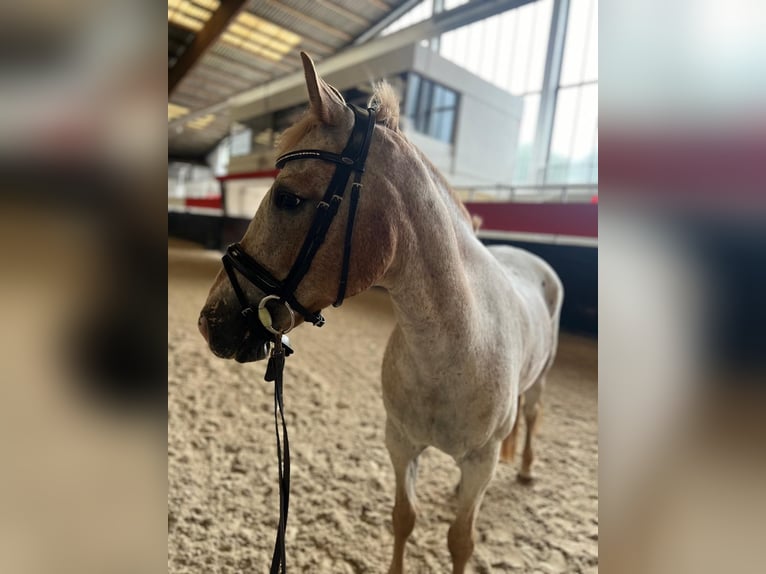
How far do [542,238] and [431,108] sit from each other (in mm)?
5565

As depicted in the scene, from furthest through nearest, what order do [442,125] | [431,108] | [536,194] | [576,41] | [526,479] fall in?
1. [442,125]
2. [431,108]
3. [576,41]
4. [536,194]
5. [526,479]

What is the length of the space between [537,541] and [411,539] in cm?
53

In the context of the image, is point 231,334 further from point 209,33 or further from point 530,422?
point 209,33

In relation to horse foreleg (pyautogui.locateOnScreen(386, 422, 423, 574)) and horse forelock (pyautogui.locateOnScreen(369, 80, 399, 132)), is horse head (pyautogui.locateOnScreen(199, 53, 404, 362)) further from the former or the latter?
horse foreleg (pyautogui.locateOnScreen(386, 422, 423, 574))

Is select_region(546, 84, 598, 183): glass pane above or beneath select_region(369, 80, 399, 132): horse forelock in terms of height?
above

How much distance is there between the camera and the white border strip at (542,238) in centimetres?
470

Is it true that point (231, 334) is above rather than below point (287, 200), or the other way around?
below

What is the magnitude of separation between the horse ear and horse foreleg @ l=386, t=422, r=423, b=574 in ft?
3.11

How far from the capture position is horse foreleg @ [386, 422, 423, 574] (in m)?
1.32

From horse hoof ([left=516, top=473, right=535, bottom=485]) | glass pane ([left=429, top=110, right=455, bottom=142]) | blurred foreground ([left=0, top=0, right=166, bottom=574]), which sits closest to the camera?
blurred foreground ([left=0, top=0, right=166, bottom=574])

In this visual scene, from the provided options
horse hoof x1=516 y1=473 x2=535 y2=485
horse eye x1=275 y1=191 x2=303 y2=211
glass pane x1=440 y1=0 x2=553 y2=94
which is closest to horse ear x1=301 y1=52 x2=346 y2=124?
horse eye x1=275 y1=191 x2=303 y2=211

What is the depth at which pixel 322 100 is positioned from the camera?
823 mm

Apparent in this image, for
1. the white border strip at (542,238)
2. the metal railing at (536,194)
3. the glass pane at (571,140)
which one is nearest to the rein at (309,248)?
the white border strip at (542,238)

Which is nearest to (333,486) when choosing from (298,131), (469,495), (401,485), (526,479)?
(401,485)
